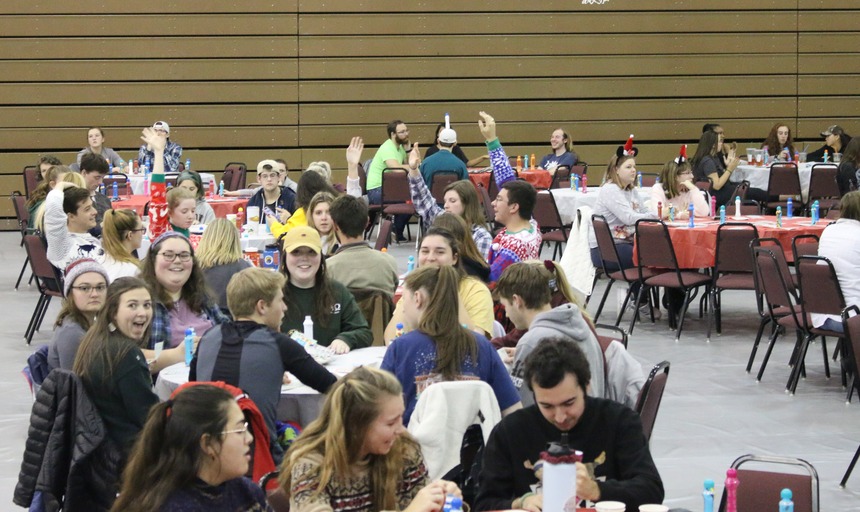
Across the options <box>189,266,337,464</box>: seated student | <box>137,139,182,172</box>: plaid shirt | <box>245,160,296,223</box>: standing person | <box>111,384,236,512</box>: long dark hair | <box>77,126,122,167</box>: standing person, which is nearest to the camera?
<box>111,384,236,512</box>: long dark hair

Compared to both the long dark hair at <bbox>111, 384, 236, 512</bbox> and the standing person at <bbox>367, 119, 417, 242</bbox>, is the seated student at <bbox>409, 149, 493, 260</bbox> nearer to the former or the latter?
the long dark hair at <bbox>111, 384, 236, 512</bbox>

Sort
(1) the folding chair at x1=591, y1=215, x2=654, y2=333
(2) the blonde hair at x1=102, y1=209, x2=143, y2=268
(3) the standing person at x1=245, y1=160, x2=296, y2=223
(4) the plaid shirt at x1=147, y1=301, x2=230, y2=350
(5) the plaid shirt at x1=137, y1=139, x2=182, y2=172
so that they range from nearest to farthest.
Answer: (4) the plaid shirt at x1=147, y1=301, x2=230, y2=350 < (2) the blonde hair at x1=102, y1=209, x2=143, y2=268 < (1) the folding chair at x1=591, y1=215, x2=654, y2=333 < (3) the standing person at x1=245, y1=160, x2=296, y2=223 < (5) the plaid shirt at x1=137, y1=139, x2=182, y2=172

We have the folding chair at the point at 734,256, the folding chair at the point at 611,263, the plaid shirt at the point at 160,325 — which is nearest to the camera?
the plaid shirt at the point at 160,325

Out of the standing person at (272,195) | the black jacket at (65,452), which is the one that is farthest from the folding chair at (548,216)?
the black jacket at (65,452)

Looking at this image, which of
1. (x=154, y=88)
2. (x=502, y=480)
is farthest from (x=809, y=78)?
(x=502, y=480)

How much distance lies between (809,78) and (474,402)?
15.0 meters

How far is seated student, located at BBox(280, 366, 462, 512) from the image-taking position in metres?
3.15

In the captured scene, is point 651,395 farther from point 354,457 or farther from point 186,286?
point 186,286

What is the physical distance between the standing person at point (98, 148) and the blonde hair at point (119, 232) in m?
8.51

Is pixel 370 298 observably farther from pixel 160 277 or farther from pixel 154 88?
pixel 154 88

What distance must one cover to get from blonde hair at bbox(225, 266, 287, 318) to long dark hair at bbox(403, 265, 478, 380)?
0.57 m

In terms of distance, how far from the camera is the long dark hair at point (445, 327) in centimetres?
433

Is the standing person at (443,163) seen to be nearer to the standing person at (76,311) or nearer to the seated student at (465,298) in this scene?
the seated student at (465,298)

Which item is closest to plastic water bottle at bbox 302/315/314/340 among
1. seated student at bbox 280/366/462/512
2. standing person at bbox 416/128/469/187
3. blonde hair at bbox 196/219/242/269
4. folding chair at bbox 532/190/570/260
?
blonde hair at bbox 196/219/242/269
